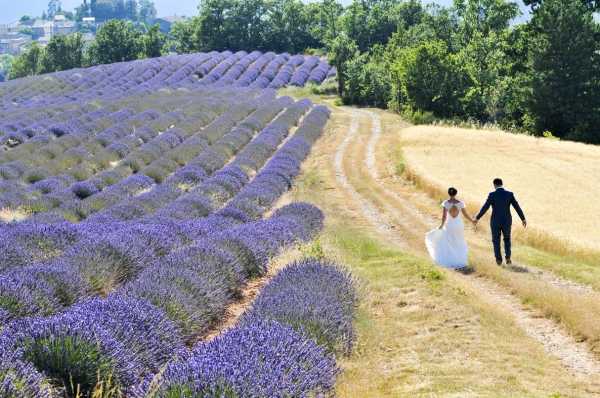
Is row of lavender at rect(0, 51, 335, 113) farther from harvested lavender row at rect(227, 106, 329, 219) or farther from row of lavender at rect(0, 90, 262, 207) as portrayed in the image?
harvested lavender row at rect(227, 106, 329, 219)

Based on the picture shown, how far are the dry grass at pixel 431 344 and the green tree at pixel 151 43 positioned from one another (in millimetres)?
69813

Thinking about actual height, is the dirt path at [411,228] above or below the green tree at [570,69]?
below

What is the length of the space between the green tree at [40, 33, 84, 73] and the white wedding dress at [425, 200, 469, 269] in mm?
74394

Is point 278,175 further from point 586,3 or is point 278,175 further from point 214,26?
point 214,26

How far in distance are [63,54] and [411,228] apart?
238ft

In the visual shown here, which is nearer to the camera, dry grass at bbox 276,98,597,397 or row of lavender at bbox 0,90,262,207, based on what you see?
dry grass at bbox 276,98,597,397

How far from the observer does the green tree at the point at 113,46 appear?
76.0m

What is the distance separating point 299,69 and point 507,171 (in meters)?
36.9

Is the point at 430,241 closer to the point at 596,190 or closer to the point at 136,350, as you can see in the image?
the point at 136,350

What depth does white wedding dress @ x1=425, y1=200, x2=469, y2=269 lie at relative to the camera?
458 inches

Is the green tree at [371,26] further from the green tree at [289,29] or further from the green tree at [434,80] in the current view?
the green tree at [434,80]

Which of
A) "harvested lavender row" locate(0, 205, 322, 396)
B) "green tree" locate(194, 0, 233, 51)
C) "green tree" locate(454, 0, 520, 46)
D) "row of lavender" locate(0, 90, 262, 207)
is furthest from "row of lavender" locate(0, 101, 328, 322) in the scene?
"green tree" locate(194, 0, 233, 51)

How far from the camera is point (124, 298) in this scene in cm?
603

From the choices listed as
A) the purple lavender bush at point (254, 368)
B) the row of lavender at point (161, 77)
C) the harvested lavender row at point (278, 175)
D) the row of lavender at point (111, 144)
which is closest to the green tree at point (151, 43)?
the row of lavender at point (161, 77)
